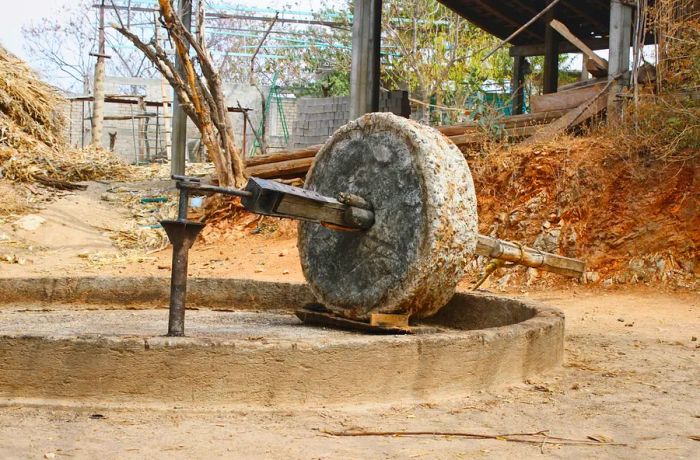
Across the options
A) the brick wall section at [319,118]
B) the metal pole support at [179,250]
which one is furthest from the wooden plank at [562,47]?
the metal pole support at [179,250]

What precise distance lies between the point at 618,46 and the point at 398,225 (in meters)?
5.87

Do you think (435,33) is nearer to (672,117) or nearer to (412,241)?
(672,117)

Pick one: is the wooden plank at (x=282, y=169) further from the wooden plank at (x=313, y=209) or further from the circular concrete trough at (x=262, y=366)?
the circular concrete trough at (x=262, y=366)

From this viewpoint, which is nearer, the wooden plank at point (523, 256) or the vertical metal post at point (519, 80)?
the wooden plank at point (523, 256)

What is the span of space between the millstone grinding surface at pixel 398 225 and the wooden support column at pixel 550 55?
9.65m

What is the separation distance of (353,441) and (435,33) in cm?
2037

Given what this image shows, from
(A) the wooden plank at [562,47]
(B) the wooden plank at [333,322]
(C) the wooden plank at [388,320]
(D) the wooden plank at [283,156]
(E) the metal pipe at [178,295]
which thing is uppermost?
(A) the wooden plank at [562,47]

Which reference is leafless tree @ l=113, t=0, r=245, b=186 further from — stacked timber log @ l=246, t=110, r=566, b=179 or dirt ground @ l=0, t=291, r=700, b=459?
dirt ground @ l=0, t=291, r=700, b=459

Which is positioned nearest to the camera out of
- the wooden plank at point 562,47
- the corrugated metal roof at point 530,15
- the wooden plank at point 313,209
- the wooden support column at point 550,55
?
the wooden plank at point 313,209

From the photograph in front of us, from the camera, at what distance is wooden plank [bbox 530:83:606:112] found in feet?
30.9

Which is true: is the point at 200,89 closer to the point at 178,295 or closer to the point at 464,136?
the point at 464,136

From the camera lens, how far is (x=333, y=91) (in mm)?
23266

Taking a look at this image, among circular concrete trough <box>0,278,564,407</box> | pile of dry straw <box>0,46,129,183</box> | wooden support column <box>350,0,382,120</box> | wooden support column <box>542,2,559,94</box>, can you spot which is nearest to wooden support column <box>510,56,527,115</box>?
A: wooden support column <box>542,2,559,94</box>

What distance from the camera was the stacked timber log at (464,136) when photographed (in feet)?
31.5
